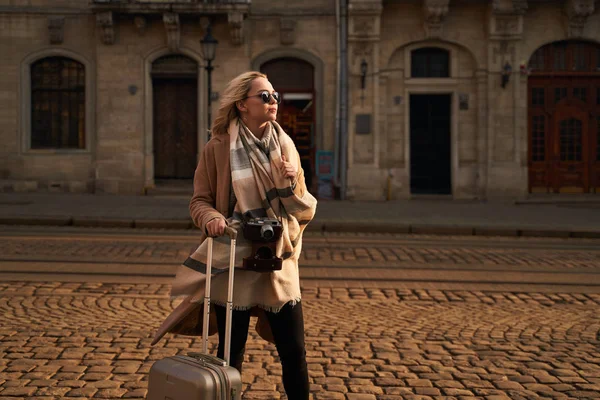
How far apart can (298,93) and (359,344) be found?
1738cm

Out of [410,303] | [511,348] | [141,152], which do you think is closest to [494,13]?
[141,152]

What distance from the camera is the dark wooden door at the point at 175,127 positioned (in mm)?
22828

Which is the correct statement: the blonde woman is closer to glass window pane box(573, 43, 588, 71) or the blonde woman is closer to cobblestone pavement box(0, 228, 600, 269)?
cobblestone pavement box(0, 228, 600, 269)

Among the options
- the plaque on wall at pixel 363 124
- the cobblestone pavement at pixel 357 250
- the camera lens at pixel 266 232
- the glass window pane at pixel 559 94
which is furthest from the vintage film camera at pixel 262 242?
the glass window pane at pixel 559 94

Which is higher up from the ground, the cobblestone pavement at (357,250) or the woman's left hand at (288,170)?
the woman's left hand at (288,170)

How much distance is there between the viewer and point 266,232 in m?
3.44

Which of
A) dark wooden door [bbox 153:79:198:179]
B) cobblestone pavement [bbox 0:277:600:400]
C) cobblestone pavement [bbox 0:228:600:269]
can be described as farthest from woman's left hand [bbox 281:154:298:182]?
dark wooden door [bbox 153:79:198:179]

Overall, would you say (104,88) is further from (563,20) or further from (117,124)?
(563,20)

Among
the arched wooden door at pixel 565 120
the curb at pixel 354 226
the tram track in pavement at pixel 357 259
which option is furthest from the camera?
the arched wooden door at pixel 565 120

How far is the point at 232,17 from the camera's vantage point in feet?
71.1

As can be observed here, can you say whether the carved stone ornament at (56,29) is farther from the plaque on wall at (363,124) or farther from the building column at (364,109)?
the plaque on wall at (363,124)

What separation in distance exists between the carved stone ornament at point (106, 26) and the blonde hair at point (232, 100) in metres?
19.2

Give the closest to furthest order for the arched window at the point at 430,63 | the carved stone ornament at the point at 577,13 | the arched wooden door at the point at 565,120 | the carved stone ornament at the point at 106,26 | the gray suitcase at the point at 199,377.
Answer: the gray suitcase at the point at 199,377
the carved stone ornament at the point at 577,13
the carved stone ornament at the point at 106,26
the arched wooden door at the point at 565,120
the arched window at the point at 430,63

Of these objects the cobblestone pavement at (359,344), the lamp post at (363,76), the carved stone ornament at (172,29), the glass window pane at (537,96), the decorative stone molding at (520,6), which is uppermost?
the decorative stone molding at (520,6)
